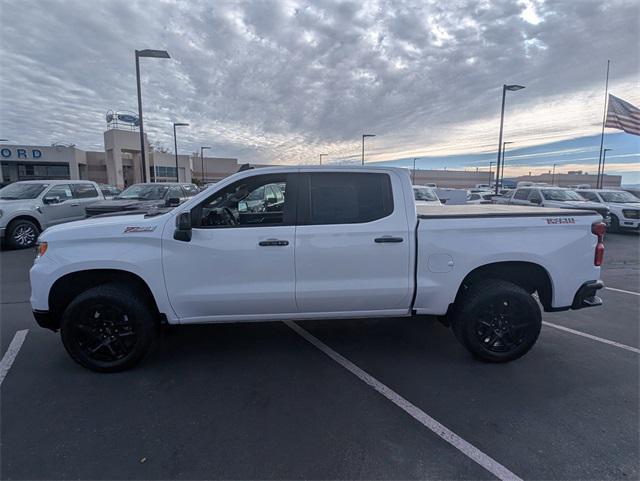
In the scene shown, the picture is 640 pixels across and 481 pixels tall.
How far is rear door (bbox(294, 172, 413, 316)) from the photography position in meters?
3.60

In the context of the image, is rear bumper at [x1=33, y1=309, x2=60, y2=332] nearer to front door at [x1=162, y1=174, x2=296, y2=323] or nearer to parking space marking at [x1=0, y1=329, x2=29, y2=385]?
parking space marking at [x1=0, y1=329, x2=29, y2=385]

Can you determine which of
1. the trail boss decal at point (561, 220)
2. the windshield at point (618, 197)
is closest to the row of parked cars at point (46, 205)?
the trail boss decal at point (561, 220)

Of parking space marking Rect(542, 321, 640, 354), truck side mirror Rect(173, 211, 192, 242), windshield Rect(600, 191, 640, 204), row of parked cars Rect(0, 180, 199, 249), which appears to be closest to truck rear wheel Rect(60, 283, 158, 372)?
truck side mirror Rect(173, 211, 192, 242)

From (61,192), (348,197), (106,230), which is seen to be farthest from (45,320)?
(61,192)

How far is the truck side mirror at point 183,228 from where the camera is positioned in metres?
3.44

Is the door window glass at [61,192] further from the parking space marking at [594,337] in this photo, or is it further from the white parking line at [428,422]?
the parking space marking at [594,337]

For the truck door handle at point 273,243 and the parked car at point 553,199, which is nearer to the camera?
the truck door handle at point 273,243

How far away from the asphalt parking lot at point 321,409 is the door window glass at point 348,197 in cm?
151

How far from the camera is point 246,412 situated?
3035 millimetres

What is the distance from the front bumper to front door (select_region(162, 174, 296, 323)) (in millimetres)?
2909

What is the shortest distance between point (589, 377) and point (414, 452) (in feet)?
7.20

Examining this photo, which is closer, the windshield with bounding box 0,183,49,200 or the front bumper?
the front bumper

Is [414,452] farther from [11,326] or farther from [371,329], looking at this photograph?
[11,326]

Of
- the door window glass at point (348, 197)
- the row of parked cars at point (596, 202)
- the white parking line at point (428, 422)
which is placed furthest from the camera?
the row of parked cars at point (596, 202)
